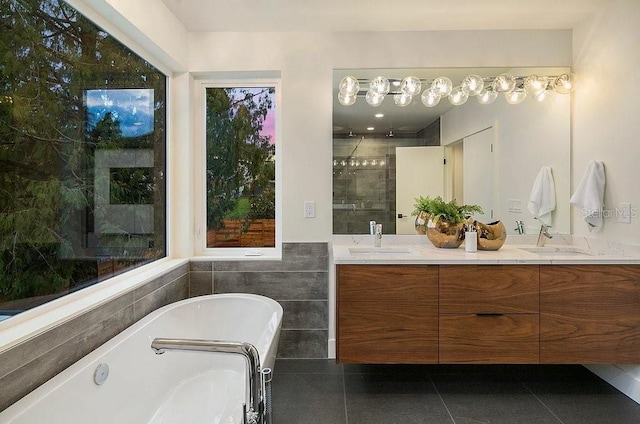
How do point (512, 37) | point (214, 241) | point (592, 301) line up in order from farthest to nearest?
point (214, 241) < point (512, 37) < point (592, 301)

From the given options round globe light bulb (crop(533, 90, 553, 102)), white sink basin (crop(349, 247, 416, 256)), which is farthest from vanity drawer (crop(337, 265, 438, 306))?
round globe light bulb (crop(533, 90, 553, 102))

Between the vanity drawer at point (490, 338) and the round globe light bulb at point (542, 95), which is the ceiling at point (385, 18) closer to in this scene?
the round globe light bulb at point (542, 95)

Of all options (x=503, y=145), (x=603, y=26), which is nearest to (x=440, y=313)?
(x=503, y=145)

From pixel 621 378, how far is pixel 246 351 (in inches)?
99.0

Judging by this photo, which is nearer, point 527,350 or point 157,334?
point 157,334

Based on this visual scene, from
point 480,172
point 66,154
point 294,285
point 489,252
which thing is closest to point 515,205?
point 480,172

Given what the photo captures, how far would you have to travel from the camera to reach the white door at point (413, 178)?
9.05 feet

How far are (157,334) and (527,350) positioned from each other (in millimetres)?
2119

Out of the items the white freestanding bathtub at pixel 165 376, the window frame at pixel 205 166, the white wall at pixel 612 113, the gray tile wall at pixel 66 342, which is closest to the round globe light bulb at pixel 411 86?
the window frame at pixel 205 166

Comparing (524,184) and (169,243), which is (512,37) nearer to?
(524,184)

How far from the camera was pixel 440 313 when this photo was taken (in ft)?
7.06

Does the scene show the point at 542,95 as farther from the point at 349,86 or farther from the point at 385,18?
the point at 349,86

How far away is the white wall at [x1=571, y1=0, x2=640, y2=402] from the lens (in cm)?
223

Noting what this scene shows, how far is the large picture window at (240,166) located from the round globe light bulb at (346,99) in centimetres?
54
